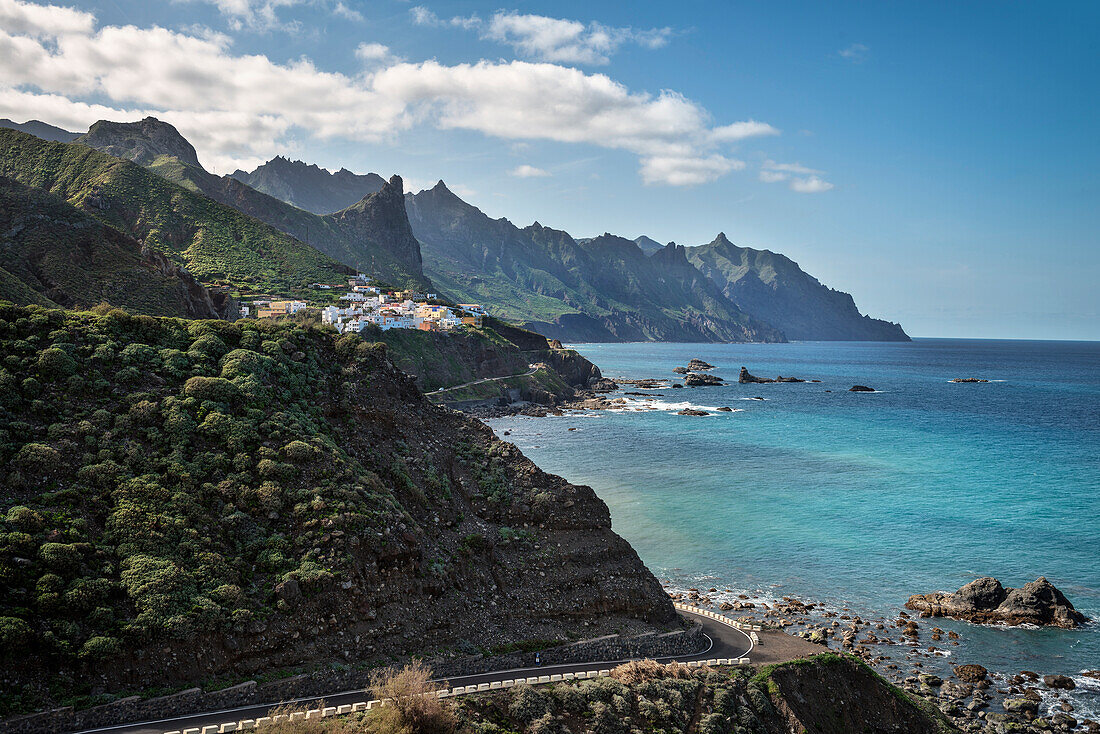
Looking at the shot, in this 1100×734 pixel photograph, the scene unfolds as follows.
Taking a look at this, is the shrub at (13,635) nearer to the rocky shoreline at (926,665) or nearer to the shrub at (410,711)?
the shrub at (410,711)

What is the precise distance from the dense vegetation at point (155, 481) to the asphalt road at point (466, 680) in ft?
10.3

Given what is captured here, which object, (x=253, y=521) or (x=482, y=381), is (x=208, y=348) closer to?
(x=253, y=521)

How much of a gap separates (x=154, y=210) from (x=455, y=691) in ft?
439

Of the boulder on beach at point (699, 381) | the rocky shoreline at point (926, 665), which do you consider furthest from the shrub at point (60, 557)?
the boulder on beach at point (699, 381)

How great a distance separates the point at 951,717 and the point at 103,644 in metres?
39.7

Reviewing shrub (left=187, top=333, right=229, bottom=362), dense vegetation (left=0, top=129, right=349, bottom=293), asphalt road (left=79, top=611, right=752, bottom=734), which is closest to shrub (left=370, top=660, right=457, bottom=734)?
asphalt road (left=79, top=611, right=752, bottom=734)

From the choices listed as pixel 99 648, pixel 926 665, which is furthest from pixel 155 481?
pixel 926 665

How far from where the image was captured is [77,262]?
59.3 meters

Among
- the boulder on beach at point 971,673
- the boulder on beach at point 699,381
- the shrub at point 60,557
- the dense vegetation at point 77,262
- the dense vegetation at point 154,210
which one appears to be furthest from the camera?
the boulder on beach at point 699,381

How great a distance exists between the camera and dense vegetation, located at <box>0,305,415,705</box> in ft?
76.5

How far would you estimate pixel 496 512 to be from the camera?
38625 mm

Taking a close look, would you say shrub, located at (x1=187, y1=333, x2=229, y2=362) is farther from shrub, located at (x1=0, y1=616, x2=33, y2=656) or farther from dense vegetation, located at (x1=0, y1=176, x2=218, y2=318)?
dense vegetation, located at (x1=0, y1=176, x2=218, y2=318)

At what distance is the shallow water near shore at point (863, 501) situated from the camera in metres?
47.0

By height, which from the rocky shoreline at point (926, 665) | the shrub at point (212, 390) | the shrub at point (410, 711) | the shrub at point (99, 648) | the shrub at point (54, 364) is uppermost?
the shrub at point (54, 364)
